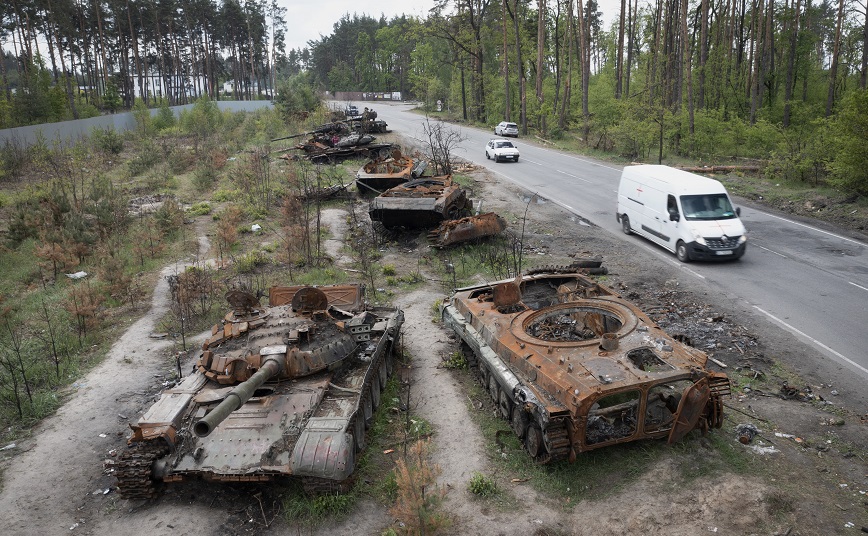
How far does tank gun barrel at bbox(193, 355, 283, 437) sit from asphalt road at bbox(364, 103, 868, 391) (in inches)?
341

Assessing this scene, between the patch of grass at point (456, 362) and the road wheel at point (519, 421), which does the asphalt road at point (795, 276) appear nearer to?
the road wheel at point (519, 421)

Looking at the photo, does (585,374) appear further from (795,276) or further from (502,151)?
(502,151)

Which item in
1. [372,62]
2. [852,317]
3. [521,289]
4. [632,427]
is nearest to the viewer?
[632,427]

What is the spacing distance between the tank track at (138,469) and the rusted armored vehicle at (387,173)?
15713mm

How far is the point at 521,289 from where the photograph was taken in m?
10.6

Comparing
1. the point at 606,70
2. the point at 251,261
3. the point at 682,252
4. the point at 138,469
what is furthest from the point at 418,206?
the point at 606,70

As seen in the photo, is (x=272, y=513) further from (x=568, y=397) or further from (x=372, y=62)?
(x=372, y=62)

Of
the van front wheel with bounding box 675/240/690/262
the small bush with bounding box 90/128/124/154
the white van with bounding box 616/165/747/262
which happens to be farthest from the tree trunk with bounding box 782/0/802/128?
the small bush with bounding box 90/128/124/154

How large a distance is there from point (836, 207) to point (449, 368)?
596 inches

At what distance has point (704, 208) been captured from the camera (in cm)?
1530

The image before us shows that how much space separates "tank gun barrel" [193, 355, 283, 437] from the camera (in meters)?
6.21

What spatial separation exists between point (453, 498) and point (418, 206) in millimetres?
11314

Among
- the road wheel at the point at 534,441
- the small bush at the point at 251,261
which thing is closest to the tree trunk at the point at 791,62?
the small bush at the point at 251,261

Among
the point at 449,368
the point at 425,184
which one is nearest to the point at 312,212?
Result: the point at 425,184
